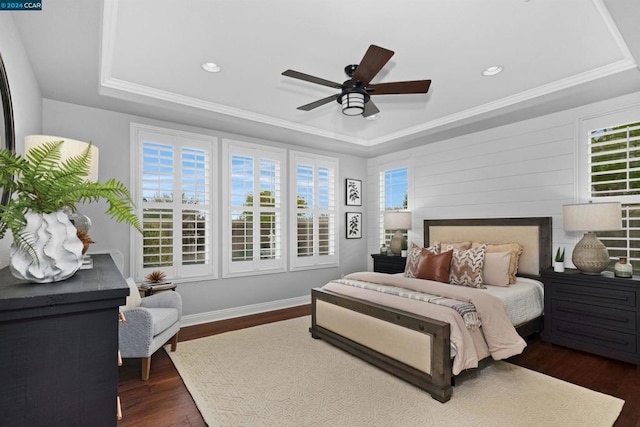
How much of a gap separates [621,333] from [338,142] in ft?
13.3

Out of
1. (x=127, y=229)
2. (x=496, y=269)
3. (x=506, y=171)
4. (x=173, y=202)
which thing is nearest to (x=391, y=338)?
(x=496, y=269)

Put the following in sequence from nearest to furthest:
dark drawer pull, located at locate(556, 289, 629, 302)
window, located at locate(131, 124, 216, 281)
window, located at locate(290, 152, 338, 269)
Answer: dark drawer pull, located at locate(556, 289, 629, 302), window, located at locate(131, 124, 216, 281), window, located at locate(290, 152, 338, 269)

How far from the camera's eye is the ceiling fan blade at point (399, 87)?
2.67 meters

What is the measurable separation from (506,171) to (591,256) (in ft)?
4.76

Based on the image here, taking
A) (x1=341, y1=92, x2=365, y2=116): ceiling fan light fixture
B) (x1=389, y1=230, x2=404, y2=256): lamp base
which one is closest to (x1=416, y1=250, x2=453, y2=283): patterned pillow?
(x1=389, y1=230, x2=404, y2=256): lamp base

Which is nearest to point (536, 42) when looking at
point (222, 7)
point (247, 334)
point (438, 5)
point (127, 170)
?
point (438, 5)

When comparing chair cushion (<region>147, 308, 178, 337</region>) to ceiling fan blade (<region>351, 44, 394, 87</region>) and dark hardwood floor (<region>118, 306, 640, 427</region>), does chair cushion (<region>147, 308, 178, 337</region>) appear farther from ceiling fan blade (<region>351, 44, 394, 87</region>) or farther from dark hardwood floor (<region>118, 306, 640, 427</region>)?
ceiling fan blade (<region>351, 44, 394, 87</region>)

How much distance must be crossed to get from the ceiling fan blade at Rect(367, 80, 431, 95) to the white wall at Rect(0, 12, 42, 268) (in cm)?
242

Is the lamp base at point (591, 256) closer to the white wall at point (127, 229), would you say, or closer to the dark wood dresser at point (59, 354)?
the white wall at point (127, 229)

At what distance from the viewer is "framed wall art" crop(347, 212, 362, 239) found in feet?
19.8

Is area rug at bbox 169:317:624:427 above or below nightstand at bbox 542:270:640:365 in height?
below

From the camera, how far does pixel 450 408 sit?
2359mm

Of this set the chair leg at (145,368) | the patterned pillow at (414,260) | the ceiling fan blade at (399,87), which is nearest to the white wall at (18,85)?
the chair leg at (145,368)

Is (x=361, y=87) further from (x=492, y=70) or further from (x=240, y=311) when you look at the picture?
(x=240, y=311)
